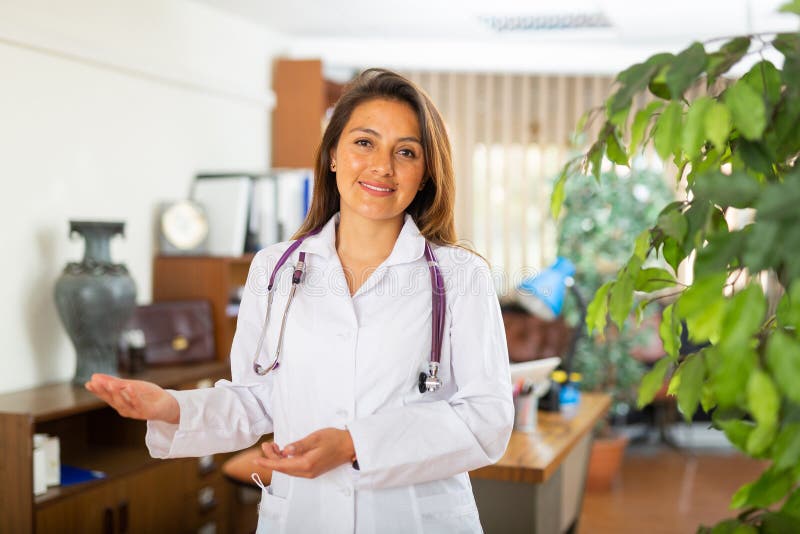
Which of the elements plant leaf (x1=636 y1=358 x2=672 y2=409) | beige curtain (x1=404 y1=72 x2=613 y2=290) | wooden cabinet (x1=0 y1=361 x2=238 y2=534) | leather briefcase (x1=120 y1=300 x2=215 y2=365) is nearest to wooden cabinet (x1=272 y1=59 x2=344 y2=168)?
leather briefcase (x1=120 y1=300 x2=215 y2=365)

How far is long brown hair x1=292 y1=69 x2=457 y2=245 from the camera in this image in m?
1.74

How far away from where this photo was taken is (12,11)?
323cm

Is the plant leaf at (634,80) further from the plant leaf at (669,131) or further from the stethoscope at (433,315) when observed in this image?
the stethoscope at (433,315)

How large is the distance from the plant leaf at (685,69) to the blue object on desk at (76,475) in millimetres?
2624

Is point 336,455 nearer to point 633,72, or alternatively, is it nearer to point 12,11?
point 633,72

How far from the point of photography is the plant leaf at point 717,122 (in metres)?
0.93

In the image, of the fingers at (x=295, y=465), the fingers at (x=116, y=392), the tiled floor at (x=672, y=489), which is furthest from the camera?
the tiled floor at (x=672, y=489)

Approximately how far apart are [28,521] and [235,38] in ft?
9.30

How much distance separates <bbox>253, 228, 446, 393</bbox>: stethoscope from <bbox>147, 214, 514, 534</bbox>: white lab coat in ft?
0.05

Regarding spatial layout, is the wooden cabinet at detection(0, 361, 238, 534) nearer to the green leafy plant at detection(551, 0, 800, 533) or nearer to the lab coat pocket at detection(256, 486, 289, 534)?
the lab coat pocket at detection(256, 486, 289, 534)

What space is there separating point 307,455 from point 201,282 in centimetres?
292

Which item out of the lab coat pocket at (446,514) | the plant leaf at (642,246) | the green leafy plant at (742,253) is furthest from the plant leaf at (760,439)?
the lab coat pocket at (446,514)

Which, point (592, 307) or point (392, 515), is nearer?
point (592, 307)

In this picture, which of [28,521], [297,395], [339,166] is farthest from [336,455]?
[28,521]
